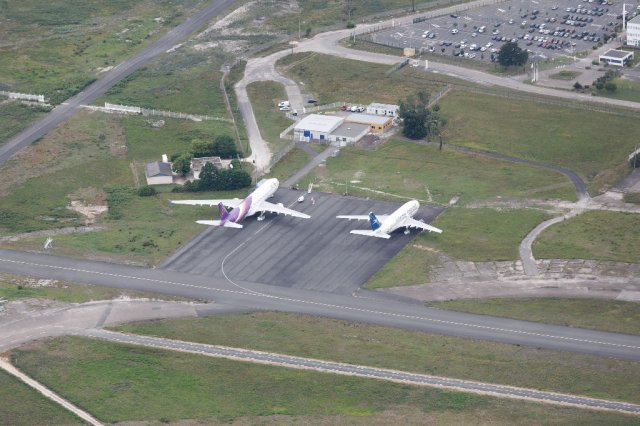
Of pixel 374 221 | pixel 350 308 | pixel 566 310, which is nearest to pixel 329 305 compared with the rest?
pixel 350 308

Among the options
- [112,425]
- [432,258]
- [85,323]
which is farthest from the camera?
[432,258]

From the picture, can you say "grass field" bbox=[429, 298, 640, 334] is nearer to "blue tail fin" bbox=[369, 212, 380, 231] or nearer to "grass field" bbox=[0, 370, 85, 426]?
"blue tail fin" bbox=[369, 212, 380, 231]

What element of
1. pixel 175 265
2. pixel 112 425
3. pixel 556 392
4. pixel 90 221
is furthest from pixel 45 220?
pixel 556 392

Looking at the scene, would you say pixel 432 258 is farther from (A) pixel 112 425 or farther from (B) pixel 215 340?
(A) pixel 112 425

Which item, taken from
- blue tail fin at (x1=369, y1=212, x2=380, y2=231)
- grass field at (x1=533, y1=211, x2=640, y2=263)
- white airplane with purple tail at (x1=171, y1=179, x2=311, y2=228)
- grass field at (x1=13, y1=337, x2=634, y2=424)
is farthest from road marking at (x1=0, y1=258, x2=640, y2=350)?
blue tail fin at (x1=369, y1=212, x2=380, y2=231)

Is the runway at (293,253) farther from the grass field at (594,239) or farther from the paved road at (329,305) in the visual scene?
the grass field at (594,239)

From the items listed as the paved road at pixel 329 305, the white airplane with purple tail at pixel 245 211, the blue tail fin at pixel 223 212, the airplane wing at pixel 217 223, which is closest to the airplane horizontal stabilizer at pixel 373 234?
the white airplane with purple tail at pixel 245 211
